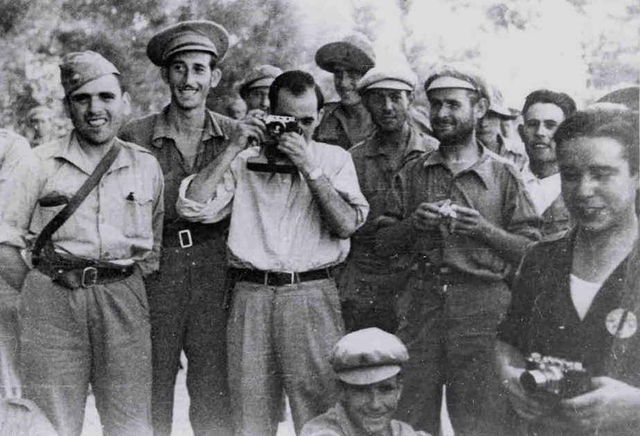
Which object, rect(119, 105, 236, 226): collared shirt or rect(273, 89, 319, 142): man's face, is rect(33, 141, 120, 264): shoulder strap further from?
rect(273, 89, 319, 142): man's face

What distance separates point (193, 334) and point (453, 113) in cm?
150

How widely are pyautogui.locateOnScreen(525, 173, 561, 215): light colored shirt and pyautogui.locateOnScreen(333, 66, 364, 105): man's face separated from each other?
102 centimetres

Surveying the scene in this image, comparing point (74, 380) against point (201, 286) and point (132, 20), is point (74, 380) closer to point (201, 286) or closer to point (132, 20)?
point (201, 286)

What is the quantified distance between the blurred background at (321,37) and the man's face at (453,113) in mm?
233

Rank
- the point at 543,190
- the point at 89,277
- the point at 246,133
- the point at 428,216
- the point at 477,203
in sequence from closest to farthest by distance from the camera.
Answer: the point at 89,277
the point at 246,133
the point at 428,216
the point at 477,203
the point at 543,190

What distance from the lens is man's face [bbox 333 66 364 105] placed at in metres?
4.91

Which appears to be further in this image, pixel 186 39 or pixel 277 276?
pixel 186 39

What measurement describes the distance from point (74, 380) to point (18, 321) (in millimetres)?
582

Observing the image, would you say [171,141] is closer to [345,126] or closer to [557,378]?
[345,126]

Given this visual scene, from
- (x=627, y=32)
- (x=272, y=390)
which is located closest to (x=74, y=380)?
(x=272, y=390)

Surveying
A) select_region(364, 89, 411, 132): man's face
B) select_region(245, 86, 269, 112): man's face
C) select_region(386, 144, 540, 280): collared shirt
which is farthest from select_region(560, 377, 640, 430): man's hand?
select_region(245, 86, 269, 112): man's face

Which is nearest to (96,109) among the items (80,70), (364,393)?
(80,70)

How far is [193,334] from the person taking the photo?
14.0 ft

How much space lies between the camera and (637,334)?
12.2ft
